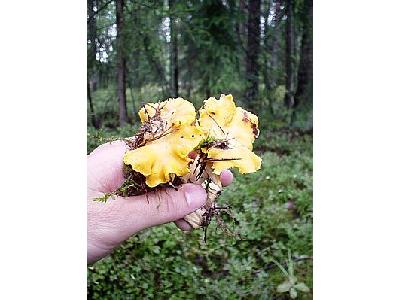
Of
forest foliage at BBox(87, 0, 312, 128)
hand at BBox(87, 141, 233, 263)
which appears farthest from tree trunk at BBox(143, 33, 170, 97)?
hand at BBox(87, 141, 233, 263)

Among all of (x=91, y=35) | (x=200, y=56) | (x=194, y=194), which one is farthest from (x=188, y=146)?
(x=200, y=56)

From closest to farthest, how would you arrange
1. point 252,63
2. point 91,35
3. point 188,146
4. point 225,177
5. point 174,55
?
1. point 188,146
2. point 225,177
3. point 91,35
4. point 174,55
5. point 252,63

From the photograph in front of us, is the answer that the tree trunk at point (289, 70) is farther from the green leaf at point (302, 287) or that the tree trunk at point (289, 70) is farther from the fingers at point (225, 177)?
the fingers at point (225, 177)

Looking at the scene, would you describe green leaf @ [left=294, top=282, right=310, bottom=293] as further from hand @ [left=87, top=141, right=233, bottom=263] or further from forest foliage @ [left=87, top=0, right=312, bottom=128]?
hand @ [left=87, top=141, right=233, bottom=263]

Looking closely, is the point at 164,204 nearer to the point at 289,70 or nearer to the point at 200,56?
the point at 200,56

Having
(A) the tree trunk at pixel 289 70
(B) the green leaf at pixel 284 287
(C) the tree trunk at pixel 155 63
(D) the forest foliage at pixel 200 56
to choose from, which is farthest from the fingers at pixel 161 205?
(A) the tree trunk at pixel 289 70

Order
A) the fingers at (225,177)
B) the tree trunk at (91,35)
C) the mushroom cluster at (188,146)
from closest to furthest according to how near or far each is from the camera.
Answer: the mushroom cluster at (188,146) → the fingers at (225,177) → the tree trunk at (91,35)
